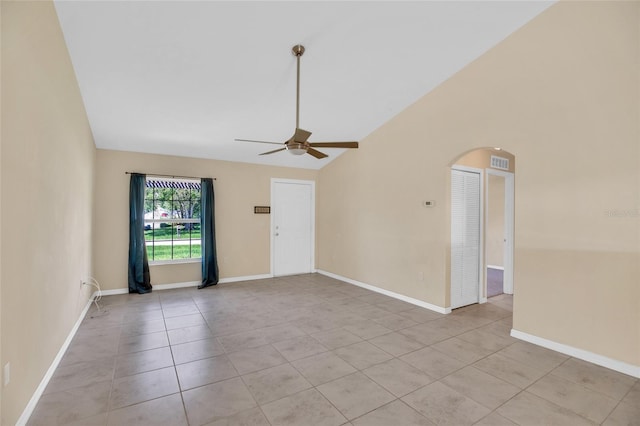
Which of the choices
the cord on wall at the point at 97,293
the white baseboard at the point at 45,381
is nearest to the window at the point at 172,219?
the cord on wall at the point at 97,293

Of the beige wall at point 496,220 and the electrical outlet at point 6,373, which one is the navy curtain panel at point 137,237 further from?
the beige wall at point 496,220

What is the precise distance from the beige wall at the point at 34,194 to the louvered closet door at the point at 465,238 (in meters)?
4.39

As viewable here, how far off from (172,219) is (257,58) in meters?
3.52

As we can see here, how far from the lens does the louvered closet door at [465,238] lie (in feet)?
14.3

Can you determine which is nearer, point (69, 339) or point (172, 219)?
point (69, 339)

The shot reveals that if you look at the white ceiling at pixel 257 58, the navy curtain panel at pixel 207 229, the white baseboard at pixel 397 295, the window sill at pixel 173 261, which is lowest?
the white baseboard at pixel 397 295

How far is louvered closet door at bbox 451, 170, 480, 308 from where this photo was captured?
4348 mm

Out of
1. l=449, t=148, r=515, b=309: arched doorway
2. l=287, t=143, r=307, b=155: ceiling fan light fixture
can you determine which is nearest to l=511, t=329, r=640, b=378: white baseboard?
l=449, t=148, r=515, b=309: arched doorway

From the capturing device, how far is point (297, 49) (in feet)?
10.1

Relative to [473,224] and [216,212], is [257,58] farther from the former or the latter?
[473,224]

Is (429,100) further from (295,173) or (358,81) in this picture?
(295,173)

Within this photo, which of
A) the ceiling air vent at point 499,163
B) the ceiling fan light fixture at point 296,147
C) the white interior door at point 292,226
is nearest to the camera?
the ceiling fan light fixture at point 296,147

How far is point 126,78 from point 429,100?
12.2ft

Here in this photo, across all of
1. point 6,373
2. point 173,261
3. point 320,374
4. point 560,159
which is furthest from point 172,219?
point 560,159
